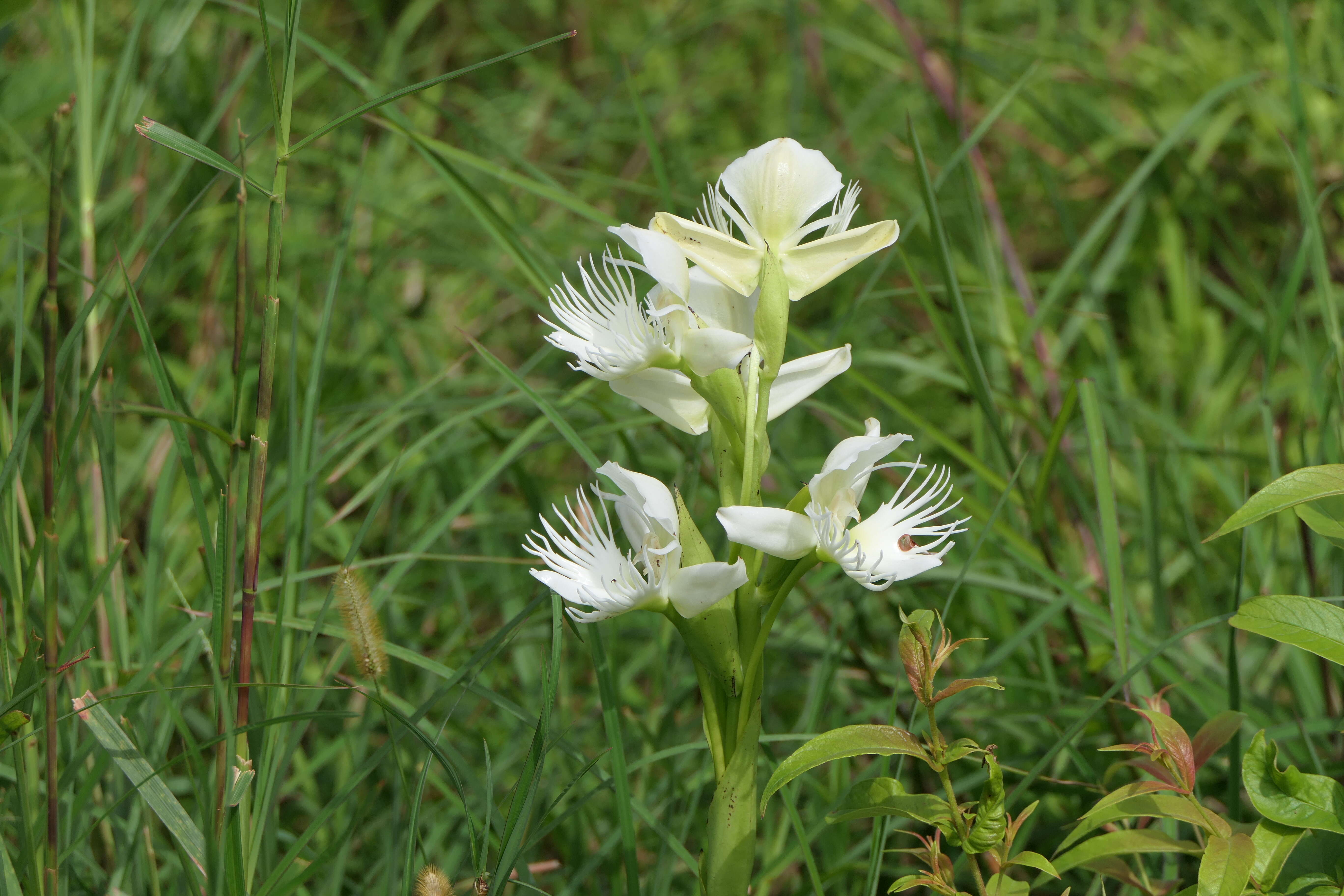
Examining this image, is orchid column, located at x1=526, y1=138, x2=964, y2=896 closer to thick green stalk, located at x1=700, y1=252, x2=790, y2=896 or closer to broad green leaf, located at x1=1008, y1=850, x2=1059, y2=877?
thick green stalk, located at x1=700, y1=252, x2=790, y2=896

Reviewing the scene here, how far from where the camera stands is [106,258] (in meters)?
2.21

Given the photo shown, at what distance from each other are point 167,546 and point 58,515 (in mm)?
918

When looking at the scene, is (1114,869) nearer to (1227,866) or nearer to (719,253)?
(1227,866)

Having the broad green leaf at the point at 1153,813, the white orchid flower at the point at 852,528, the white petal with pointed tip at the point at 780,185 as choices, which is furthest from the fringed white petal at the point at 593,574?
the broad green leaf at the point at 1153,813

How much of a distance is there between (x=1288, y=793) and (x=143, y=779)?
1.04 meters

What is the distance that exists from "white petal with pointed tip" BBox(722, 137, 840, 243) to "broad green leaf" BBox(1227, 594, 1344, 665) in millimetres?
529

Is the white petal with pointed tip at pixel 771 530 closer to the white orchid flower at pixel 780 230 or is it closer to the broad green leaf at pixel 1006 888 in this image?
the white orchid flower at pixel 780 230

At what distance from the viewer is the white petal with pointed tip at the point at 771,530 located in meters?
0.88

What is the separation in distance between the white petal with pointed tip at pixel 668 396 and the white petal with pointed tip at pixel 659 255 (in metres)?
0.10

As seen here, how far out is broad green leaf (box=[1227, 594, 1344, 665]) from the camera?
0.92 meters

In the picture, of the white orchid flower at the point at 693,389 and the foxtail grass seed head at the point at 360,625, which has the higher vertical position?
the white orchid flower at the point at 693,389

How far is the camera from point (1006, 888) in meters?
0.95

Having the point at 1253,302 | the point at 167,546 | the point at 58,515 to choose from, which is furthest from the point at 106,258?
the point at 1253,302

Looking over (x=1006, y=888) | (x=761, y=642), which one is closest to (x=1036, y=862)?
(x=1006, y=888)
